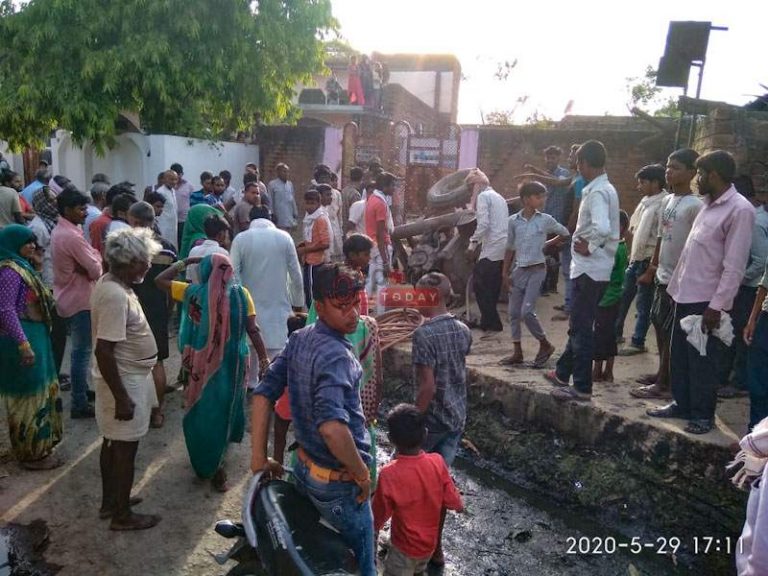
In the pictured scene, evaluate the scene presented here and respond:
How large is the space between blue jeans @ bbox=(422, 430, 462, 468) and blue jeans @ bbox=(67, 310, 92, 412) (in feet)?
9.99

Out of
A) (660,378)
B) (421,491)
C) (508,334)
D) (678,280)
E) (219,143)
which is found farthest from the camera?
(219,143)

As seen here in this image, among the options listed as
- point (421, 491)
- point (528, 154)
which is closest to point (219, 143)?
point (528, 154)

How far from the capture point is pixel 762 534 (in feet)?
6.11

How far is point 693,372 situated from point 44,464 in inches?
179

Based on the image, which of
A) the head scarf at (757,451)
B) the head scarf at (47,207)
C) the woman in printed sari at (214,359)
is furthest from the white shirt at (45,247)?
the head scarf at (757,451)

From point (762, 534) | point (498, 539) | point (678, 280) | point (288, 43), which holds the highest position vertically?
point (288, 43)

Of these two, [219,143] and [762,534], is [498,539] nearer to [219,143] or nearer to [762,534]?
[762,534]

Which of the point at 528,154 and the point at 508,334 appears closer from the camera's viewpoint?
the point at 508,334

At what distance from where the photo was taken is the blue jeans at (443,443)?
3.31 m

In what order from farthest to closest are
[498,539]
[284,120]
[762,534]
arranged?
[284,120]
[498,539]
[762,534]

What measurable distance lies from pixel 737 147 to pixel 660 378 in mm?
3053

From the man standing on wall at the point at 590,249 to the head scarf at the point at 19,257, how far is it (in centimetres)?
385

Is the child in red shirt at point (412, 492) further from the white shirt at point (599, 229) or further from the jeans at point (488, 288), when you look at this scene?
the jeans at point (488, 288)

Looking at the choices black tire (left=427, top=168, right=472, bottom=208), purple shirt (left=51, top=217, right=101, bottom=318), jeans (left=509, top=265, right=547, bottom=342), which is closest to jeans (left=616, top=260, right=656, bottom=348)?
jeans (left=509, top=265, right=547, bottom=342)
